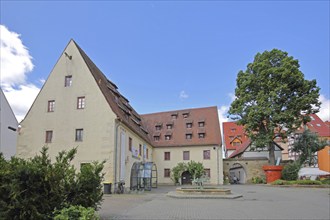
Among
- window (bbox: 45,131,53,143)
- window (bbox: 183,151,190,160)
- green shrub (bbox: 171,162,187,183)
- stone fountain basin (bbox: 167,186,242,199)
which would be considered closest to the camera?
stone fountain basin (bbox: 167,186,242,199)

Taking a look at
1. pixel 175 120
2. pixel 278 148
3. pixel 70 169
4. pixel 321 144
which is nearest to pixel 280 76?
pixel 321 144

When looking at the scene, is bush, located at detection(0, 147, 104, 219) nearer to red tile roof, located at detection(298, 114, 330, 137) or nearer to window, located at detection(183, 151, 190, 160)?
window, located at detection(183, 151, 190, 160)

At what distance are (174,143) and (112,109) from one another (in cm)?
1765

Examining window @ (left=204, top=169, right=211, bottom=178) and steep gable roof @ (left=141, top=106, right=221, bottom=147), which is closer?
window @ (left=204, top=169, right=211, bottom=178)

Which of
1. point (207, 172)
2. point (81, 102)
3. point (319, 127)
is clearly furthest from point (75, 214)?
point (319, 127)

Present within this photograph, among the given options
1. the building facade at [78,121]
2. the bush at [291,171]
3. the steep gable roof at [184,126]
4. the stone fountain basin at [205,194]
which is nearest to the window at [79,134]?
the building facade at [78,121]

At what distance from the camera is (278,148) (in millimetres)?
43531

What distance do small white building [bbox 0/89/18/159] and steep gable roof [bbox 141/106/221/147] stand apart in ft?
60.4

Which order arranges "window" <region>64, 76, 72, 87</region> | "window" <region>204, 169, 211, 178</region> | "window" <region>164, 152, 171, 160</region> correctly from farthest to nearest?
Answer: "window" <region>164, 152, 171, 160</region>
"window" <region>204, 169, 211, 178</region>
"window" <region>64, 76, 72, 87</region>

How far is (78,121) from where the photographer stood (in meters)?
25.9

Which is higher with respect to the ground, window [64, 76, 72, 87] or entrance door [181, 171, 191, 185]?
window [64, 76, 72, 87]

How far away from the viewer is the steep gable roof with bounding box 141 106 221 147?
40.7m

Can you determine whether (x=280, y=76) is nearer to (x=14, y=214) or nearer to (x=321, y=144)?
(x=321, y=144)

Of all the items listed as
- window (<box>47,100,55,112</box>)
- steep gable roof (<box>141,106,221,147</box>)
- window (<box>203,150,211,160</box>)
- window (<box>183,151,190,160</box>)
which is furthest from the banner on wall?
window (<box>203,150,211,160</box>)
